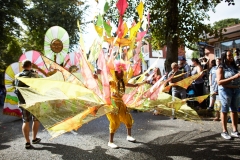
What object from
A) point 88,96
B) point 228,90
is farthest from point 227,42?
point 88,96

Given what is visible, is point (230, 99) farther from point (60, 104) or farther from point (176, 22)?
point (176, 22)

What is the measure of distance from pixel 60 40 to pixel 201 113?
4.72 m

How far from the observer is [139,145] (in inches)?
136

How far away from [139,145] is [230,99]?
178 cm

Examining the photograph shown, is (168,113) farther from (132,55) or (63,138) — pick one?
(63,138)

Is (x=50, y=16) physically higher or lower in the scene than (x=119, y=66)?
higher

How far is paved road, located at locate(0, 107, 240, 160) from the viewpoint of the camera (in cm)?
300

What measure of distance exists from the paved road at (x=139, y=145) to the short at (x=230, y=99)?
54 centimetres

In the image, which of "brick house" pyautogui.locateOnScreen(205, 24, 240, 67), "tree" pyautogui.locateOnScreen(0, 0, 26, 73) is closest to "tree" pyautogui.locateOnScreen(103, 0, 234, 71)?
"brick house" pyautogui.locateOnScreen(205, 24, 240, 67)

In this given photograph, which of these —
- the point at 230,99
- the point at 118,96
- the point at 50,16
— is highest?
the point at 50,16

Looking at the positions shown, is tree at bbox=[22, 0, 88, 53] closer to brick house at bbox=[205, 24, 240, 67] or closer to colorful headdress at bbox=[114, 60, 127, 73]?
brick house at bbox=[205, 24, 240, 67]

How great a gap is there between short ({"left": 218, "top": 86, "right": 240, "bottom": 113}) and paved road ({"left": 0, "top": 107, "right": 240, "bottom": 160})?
0.54 metres

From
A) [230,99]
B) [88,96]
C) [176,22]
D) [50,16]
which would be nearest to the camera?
[88,96]

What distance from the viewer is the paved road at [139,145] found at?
3.00 m
